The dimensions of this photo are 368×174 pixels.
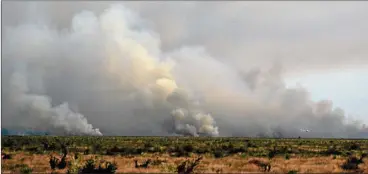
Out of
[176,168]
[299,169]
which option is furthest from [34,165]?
[299,169]

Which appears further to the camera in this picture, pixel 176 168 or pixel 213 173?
pixel 176 168

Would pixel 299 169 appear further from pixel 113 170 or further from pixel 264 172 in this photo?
pixel 113 170

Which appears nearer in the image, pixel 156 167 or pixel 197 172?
pixel 197 172

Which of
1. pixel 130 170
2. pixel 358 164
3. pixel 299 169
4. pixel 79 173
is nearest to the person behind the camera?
pixel 79 173

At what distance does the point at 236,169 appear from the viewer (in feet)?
117

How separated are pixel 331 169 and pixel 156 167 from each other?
15514mm

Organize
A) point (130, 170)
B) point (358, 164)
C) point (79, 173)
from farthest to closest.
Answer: point (358, 164)
point (130, 170)
point (79, 173)

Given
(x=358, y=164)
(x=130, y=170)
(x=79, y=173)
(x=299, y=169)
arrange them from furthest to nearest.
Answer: (x=358, y=164)
(x=299, y=169)
(x=130, y=170)
(x=79, y=173)

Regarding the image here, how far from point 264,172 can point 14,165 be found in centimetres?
2201

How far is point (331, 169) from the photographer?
119 ft

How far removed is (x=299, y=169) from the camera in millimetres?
35969

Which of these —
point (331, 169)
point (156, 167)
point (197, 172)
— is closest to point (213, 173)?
point (197, 172)

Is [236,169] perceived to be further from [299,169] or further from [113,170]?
[113,170]

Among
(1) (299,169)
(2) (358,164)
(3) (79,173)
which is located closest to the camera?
(3) (79,173)
